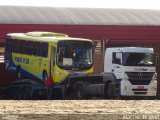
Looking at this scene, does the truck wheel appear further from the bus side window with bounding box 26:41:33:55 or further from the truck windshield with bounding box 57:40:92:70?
the bus side window with bounding box 26:41:33:55

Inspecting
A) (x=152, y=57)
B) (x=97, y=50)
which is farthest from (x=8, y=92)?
(x=152, y=57)

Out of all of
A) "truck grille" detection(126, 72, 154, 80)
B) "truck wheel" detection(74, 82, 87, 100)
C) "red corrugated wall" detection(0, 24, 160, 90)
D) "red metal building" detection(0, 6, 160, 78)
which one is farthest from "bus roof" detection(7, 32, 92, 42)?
"truck grille" detection(126, 72, 154, 80)

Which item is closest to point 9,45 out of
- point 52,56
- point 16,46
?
point 16,46

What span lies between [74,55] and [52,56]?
0.99m

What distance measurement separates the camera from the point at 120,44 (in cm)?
3105

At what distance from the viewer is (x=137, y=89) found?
2270 centimetres

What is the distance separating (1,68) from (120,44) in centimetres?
709

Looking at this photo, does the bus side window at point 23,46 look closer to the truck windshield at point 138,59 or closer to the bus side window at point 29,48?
the bus side window at point 29,48

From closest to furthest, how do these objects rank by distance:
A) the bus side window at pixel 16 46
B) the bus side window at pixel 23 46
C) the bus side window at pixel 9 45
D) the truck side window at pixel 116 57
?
the truck side window at pixel 116 57, the bus side window at pixel 23 46, the bus side window at pixel 16 46, the bus side window at pixel 9 45

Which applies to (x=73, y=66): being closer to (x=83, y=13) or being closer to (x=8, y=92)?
(x=8, y=92)

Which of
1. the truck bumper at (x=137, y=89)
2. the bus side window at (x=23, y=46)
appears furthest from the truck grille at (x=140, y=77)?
the bus side window at (x=23, y=46)

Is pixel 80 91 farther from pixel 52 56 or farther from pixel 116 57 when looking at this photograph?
pixel 116 57

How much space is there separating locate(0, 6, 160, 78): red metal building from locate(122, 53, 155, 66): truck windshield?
7577mm

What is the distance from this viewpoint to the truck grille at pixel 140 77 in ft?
73.7
